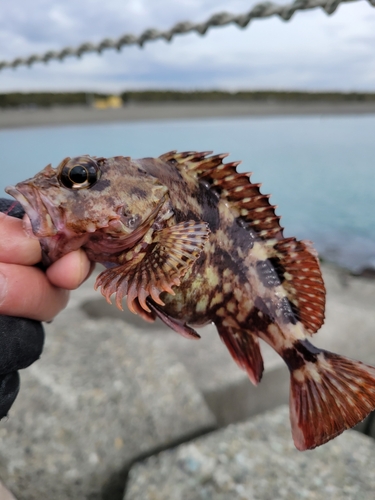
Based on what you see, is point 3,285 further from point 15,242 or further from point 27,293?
point 15,242

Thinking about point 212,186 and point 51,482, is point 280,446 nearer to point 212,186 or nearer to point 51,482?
point 51,482

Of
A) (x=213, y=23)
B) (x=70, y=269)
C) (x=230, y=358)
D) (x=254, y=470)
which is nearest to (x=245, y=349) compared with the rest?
(x=70, y=269)

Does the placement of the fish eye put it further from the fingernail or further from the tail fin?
the tail fin

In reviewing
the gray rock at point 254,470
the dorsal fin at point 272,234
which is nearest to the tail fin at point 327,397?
the dorsal fin at point 272,234

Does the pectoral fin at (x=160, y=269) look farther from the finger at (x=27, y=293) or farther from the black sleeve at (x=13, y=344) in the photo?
the black sleeve at (x=13, y=344)

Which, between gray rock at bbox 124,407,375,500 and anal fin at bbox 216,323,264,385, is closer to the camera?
anal fin at bbox 216,323,264,385

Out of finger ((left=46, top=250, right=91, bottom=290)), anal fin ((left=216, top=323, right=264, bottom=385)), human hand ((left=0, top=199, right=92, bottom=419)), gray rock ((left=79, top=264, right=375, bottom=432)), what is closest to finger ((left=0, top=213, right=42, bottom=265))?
human hand ((left=0, top=199, right=92, bottom=419))
